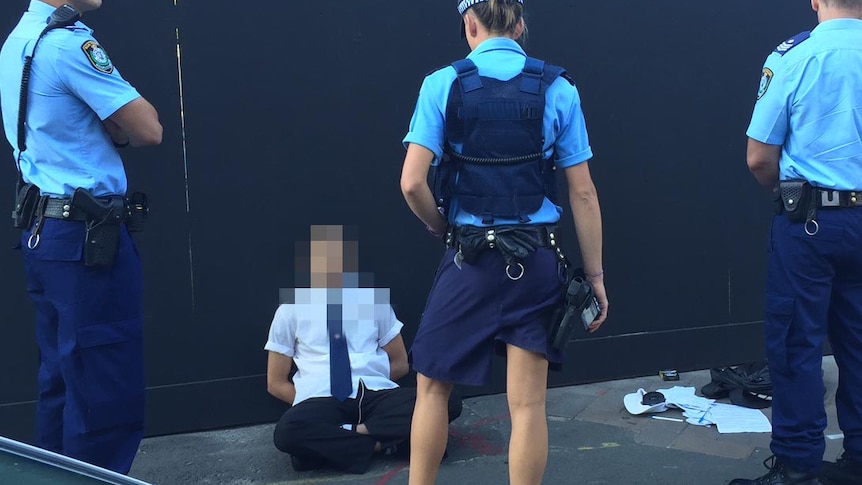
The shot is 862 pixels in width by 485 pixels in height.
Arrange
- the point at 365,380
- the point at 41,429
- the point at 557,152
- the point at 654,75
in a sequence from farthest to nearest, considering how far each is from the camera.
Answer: the point at 654,75 → the point at 365,380 → the point at 41,429 → the point at 557,152

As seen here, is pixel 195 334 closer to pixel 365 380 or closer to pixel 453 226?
pixel 365 380

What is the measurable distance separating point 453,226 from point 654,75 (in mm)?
2251

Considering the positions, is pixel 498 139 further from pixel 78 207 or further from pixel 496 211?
pixel 78 207

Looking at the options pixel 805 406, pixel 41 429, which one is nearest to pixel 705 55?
pixel 805 406

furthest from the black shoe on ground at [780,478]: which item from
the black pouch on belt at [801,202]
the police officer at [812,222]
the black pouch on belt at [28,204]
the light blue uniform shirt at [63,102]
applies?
the black pouch on belt at [28,204]

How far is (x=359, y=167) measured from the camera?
4.41m

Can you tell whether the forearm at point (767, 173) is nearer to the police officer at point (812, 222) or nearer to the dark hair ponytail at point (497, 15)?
the police officer at point (812, 222)

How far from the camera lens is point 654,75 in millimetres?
4902

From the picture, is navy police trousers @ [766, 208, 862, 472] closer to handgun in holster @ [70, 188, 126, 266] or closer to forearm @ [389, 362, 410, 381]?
forearm @ [389, 362, 410, 381]

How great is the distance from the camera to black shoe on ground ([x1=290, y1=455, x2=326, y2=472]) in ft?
12.8

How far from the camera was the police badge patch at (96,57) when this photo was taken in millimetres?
3092

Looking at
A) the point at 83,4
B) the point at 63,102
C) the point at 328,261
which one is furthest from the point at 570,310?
the point at 83,4

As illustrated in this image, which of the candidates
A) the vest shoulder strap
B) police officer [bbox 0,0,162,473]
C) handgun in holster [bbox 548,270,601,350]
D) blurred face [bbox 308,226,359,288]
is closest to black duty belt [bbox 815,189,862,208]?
handgun in holster [bbox 548,270,601,350]

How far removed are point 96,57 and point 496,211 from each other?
1.44 m
